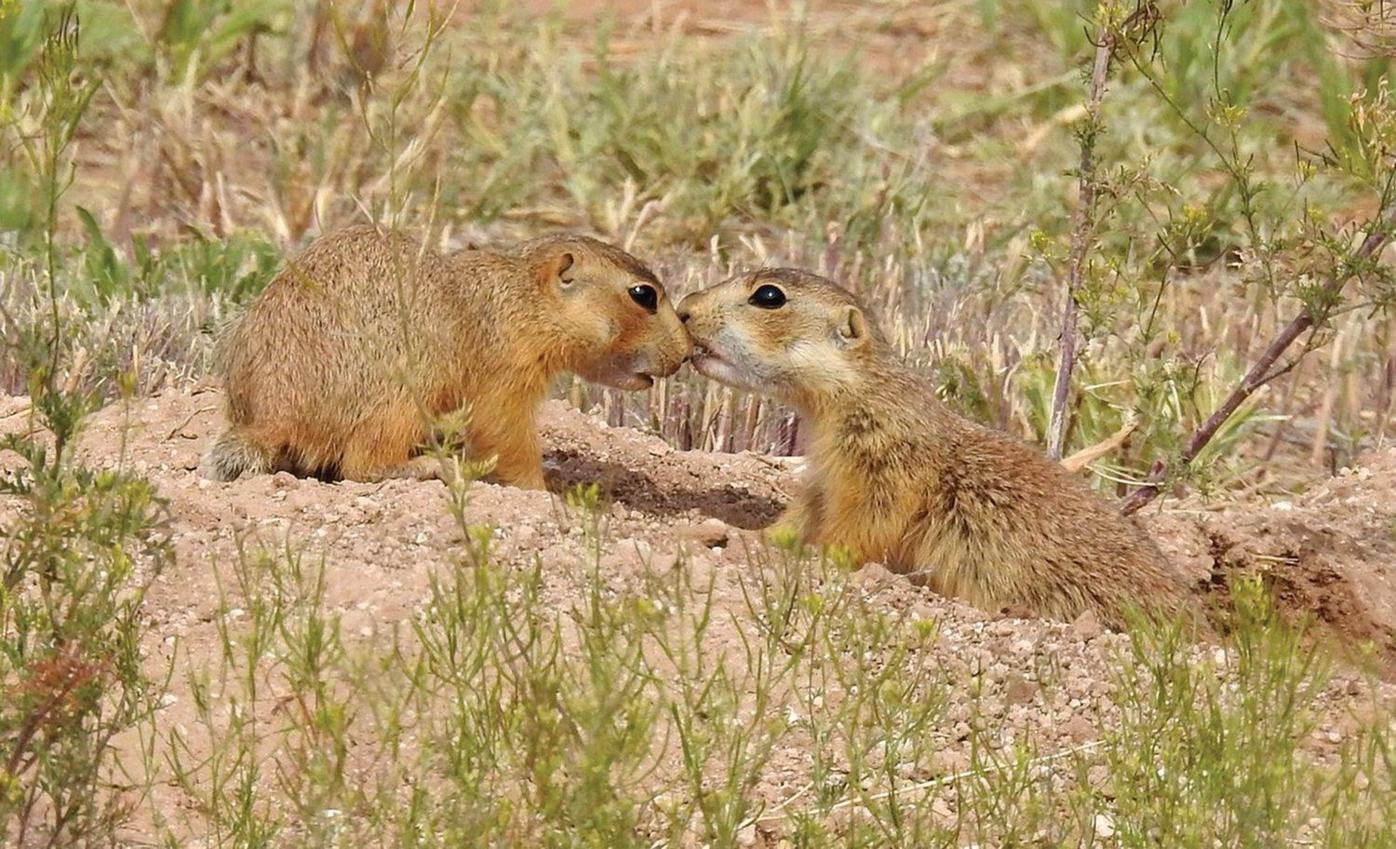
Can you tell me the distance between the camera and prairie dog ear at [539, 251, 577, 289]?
19.7 ft

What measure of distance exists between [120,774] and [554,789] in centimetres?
104

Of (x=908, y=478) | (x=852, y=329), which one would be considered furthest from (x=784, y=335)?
(x=908, y=478)

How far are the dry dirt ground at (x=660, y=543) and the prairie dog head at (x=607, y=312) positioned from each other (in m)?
0.36

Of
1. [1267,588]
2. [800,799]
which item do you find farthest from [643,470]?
[800,799]

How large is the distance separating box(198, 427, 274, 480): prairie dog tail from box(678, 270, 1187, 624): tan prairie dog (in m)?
1.24

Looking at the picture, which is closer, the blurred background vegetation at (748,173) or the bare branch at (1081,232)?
the bare branch at (1081,232)

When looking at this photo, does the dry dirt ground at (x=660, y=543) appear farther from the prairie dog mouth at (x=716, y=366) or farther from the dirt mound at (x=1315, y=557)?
the prairie dog mouth at (x=716, y=366)

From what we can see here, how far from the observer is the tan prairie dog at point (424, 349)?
5.57m

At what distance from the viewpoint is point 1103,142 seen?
377 inches

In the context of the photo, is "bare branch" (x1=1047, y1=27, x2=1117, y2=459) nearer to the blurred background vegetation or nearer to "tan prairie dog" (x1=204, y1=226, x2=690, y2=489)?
the blurred background vegetation

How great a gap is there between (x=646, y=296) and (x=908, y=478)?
952 mm

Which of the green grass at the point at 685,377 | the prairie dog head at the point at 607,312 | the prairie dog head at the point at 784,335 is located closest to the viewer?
the green grass at the point at 685,377

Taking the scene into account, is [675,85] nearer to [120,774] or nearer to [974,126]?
[974,126]

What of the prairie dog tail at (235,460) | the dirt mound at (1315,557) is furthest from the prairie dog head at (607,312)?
the dirt mound at (1315,557)
